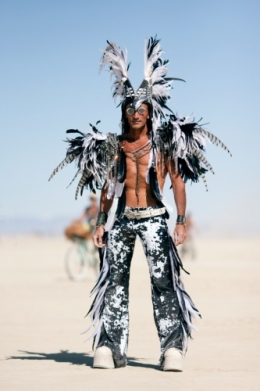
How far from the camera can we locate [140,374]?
6.84 meters

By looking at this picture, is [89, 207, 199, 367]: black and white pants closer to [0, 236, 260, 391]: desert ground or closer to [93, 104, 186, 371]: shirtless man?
[93, 104, 186, 371]: shirtless man

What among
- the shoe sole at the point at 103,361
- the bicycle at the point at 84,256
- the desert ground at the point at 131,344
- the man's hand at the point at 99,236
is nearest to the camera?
the desert ground at the point at 131,344

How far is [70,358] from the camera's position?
7.92 meters

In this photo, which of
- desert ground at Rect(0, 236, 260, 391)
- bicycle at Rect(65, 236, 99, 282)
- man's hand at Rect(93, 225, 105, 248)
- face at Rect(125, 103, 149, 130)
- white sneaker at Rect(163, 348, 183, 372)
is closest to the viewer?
desert ground at Rect(0, 236, 260, 391)

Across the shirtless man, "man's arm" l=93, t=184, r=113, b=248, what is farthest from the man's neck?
"man's arm" l=93, t=184, r=113, b=248

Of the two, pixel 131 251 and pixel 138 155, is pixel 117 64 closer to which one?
pixel 138 155

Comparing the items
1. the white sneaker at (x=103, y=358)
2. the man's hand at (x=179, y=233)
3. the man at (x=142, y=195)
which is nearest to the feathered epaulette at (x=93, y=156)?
the man at (x=142, y=195)

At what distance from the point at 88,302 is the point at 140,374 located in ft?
26.0

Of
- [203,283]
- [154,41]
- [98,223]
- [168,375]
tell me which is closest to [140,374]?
[168,375]

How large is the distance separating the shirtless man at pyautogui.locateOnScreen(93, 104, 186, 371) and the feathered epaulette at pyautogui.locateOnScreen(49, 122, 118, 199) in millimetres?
137

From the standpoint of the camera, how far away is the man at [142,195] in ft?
23.4

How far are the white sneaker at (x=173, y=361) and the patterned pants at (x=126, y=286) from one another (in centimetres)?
8

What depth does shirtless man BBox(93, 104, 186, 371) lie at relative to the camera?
710 centimetres

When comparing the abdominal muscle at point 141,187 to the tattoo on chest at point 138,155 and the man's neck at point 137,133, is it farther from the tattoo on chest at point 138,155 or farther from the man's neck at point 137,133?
the man's neck at point 137,133
